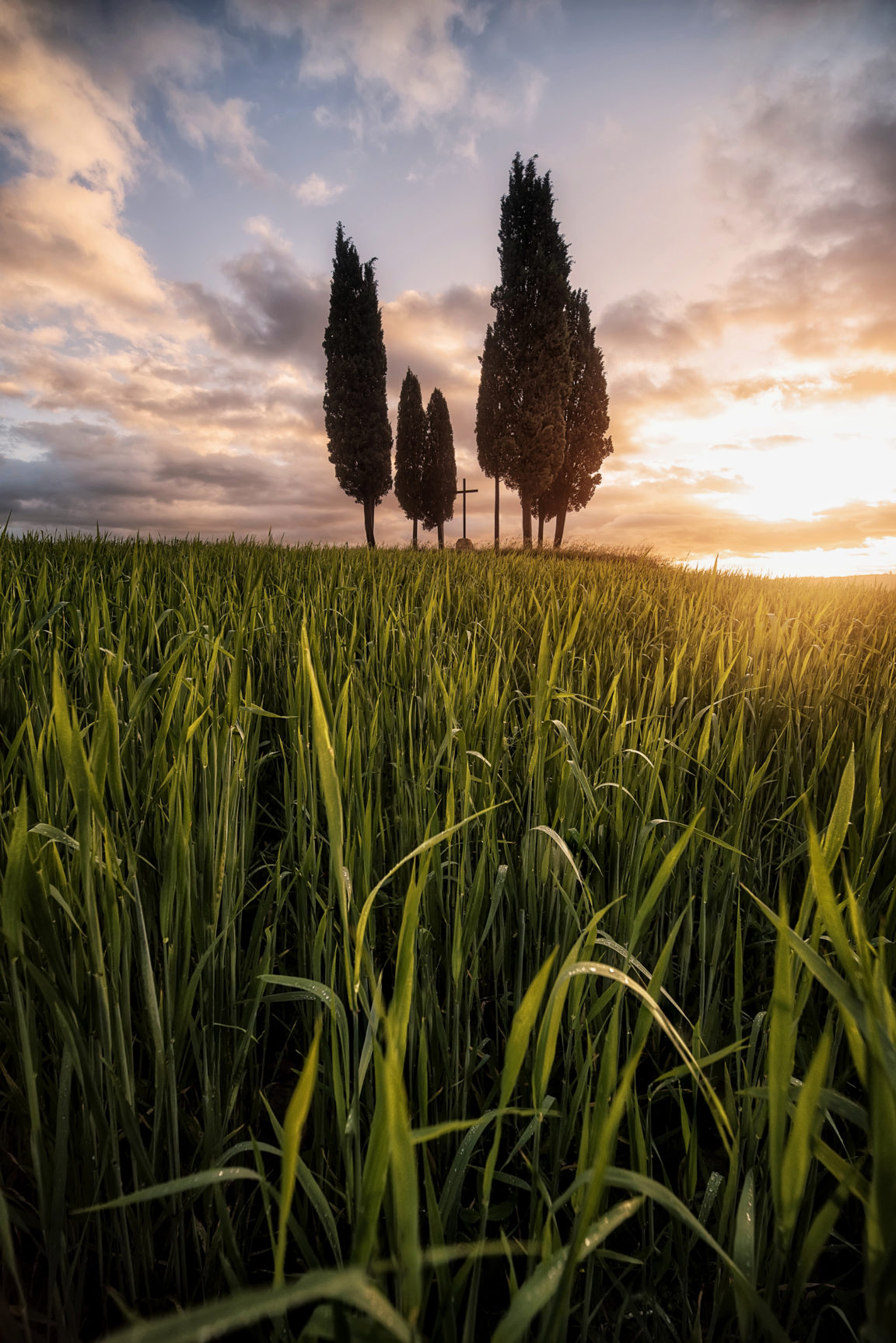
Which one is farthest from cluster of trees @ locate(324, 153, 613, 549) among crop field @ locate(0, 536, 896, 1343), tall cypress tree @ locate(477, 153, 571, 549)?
crop field @ locate(0, 536, 896, 1343)

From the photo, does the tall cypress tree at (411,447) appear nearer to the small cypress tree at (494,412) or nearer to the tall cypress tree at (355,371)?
the small cypress tree at (494,412)

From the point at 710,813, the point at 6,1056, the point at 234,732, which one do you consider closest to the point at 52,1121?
the point at 6,1056

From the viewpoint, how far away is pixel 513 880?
3.11 feet

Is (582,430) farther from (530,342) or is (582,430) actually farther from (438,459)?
(438,459)

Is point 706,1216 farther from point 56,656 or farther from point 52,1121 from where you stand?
point 56,656

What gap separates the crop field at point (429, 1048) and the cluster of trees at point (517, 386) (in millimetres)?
12994

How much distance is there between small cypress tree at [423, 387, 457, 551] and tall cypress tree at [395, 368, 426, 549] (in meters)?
0.35

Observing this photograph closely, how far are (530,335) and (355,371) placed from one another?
6578mm

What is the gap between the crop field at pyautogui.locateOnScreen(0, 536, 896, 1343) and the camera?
1.32 feet

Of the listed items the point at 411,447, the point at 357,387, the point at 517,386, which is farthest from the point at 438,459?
the point at 517,386

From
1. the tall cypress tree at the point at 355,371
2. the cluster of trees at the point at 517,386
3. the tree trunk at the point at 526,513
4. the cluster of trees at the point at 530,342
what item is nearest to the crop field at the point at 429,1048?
the cluster of trees at the point at 517,386

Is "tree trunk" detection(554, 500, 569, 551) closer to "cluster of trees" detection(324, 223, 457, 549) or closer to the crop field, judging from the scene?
"cluster of trees" detection(324, 223, 457, 549)

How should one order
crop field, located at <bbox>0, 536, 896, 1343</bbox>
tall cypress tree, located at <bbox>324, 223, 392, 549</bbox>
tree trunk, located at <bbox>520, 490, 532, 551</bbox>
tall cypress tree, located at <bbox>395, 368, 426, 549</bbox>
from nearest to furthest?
crop field, located at <bbox>0, 536, 896, 1343</bbox> < tree trunk, located at <bbox>520, 490, 532, 551</bbox> < tall cypress tree, located at <bbox>324, 223, 392, 549</bbox> < tall cypress tree, located at <bbox>395, 368, 426, 549</bbox>

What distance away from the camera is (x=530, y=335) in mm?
17375
